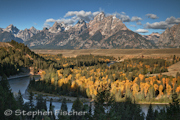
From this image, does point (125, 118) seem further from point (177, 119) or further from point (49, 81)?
point (49, 81)

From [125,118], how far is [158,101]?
2204 inches

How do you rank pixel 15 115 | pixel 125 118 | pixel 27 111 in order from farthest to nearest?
pixel 125 118
pixel 27 111
pixel 15 115

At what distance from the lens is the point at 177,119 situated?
42.6 m

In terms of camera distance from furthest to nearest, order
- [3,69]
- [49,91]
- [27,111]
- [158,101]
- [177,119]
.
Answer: [3,69], [49,91], [158,101], [27,111], [177,119]

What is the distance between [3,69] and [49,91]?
93.8 metres

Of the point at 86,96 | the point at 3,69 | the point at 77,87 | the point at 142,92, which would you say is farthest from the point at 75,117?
Result: the point at 3,69

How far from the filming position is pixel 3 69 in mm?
173500

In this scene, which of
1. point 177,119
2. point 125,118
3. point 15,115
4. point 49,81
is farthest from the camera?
point 49,81

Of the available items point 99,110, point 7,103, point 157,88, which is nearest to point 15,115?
point 7,103

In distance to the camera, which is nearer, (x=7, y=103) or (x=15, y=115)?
(x=15, y=115)

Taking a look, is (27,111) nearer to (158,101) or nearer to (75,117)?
(75,117)

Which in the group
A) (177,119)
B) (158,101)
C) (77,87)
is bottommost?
(158,101)

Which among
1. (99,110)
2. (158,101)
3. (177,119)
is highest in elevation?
(99,110)

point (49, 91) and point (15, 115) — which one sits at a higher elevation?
point (15, 115)
